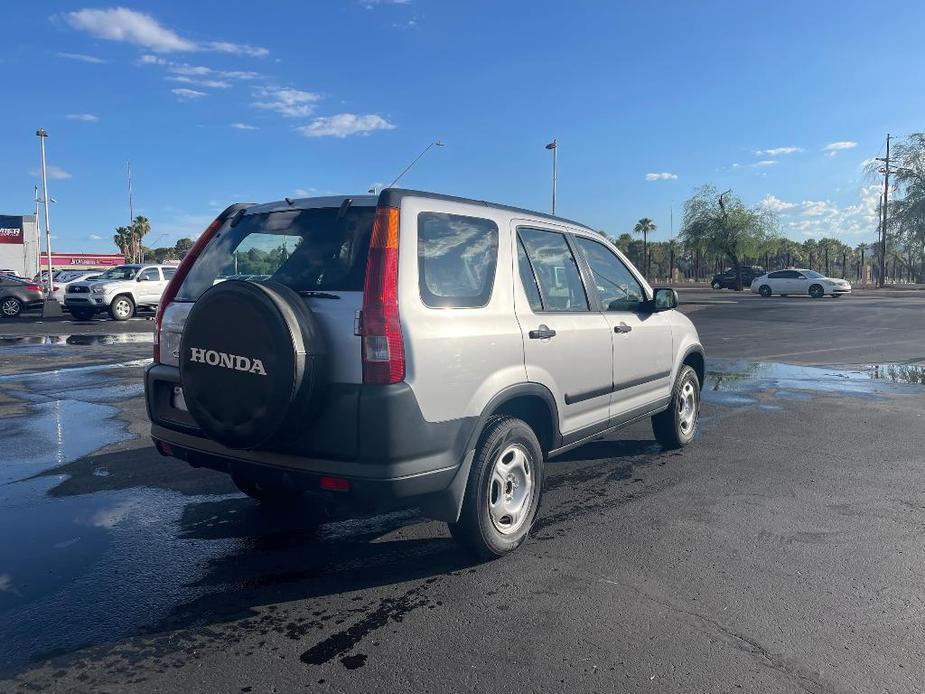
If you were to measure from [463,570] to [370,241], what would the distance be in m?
1.80

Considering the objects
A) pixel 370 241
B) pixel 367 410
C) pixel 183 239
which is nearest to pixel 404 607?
pixel 367 410

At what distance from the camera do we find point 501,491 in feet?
12.9

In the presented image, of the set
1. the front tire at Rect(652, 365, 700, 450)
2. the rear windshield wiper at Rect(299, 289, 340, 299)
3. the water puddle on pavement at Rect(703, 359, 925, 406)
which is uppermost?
the rear windshield wiper at Rect(299, 289, 340, 299)

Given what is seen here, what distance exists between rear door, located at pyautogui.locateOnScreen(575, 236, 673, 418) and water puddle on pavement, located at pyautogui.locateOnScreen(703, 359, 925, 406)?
3.32m

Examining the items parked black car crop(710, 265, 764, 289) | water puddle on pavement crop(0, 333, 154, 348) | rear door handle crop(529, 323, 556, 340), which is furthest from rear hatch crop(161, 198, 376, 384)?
parked black car crop(710, 265, 764, 289)

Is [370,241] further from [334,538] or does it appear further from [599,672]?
[599,672]

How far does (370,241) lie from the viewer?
11.2 feet

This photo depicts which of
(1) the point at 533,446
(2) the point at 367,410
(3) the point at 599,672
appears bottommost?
(3) the point at 599,672

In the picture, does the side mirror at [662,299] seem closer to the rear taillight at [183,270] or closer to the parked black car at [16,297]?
the rear taillight at [183,270]

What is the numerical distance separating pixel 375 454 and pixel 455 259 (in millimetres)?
1131

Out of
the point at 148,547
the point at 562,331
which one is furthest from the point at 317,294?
the point at 148,547

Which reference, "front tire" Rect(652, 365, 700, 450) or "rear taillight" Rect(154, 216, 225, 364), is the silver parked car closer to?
"rear taillight" Rect(154, 216, 225, 364)

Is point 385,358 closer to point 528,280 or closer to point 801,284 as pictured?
point 528,280

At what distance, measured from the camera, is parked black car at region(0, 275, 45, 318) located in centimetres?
2403
